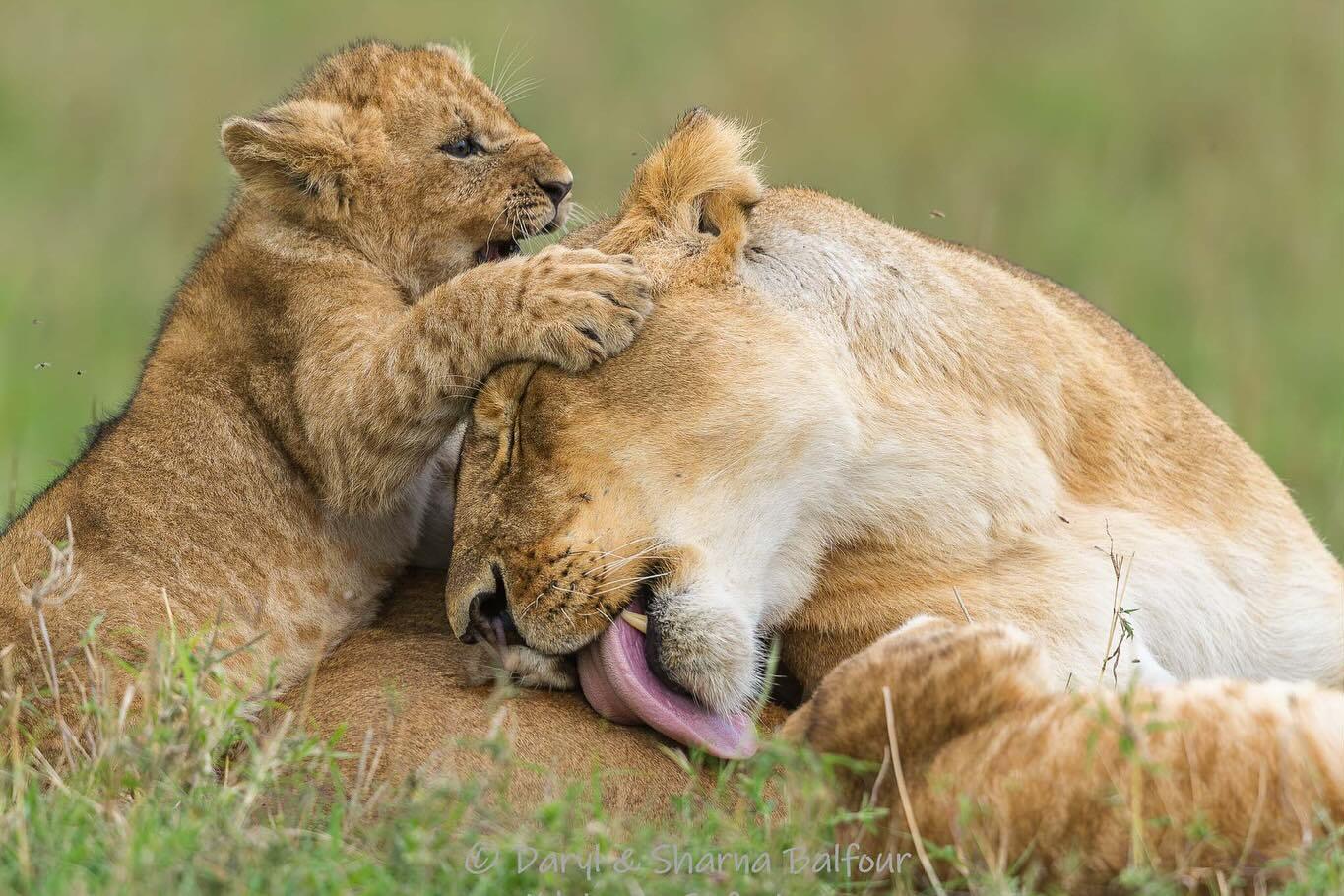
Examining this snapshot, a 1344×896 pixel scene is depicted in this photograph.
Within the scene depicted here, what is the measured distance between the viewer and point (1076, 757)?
2.88m

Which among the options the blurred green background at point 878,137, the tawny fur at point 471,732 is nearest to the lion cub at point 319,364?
the tawny fur at point 471,732

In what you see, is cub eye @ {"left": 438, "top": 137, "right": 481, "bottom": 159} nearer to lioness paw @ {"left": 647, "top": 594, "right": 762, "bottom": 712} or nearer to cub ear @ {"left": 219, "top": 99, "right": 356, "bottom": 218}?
cub ear @ {"left": 219, "top": 99, "right": 356, "bottom": 218}

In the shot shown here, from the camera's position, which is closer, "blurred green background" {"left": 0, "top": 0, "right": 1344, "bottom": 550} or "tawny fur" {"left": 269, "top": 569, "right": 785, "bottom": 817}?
"tawny fur" {"left": 269, "top": 569, "right": 785, "bottom": 817}

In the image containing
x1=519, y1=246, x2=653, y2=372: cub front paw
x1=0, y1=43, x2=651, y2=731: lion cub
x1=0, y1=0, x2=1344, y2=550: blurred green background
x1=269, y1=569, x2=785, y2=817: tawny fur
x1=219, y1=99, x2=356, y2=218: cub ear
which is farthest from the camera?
x1=0, y1=0, x2=1344, y2=550: blurred green background

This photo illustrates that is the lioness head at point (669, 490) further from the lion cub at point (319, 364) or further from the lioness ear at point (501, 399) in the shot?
the lion cub at point (319, 364)

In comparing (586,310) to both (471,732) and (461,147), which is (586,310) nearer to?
(471,732)

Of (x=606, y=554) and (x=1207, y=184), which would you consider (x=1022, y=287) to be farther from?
(x=1207, y=184)

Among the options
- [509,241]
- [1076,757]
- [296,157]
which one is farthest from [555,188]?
[1076,757]

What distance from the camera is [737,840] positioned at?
9.04 ft

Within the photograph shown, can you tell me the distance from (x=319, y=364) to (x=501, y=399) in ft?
2.58

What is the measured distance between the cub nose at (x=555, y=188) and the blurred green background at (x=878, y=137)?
12.5 ft

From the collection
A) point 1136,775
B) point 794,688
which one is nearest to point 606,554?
point 794,688

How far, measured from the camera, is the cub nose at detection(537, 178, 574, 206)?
15.8ft

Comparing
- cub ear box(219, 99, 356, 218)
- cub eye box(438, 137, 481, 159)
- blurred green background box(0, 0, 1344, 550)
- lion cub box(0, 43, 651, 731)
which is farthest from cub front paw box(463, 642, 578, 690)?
blurred green background box(0, 0, 1344, 550)
